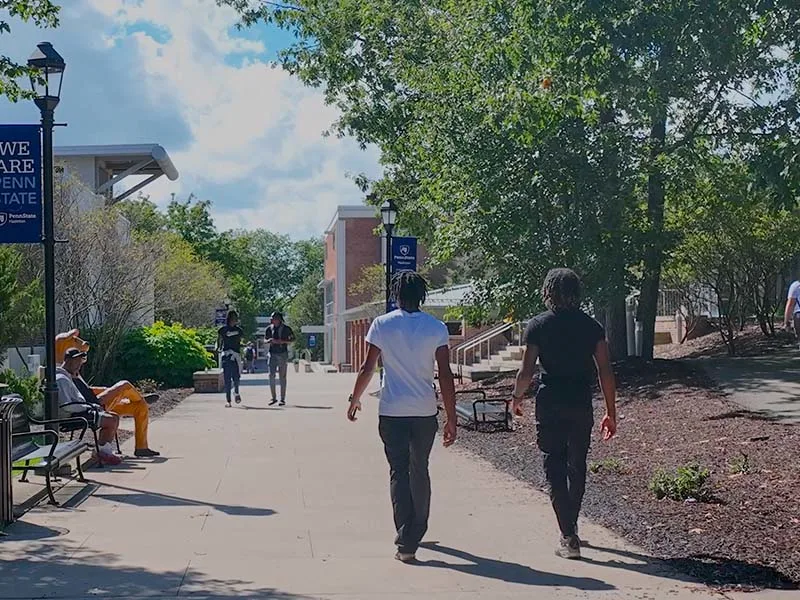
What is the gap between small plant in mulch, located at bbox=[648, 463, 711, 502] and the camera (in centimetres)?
880

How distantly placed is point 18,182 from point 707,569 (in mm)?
7157

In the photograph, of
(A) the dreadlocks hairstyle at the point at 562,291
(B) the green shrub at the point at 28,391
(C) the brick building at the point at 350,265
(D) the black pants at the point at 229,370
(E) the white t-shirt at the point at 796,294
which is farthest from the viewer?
(C) the brick building at the point at 350,265

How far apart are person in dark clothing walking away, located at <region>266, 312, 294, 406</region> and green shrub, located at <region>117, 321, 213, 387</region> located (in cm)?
615

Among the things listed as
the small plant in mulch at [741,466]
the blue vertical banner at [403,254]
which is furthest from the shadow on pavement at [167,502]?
the blue vertical banner at [403,254]

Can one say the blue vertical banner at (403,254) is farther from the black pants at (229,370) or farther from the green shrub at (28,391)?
the green shrub at (28,391)

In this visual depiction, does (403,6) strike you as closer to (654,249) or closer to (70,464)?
(654,249)

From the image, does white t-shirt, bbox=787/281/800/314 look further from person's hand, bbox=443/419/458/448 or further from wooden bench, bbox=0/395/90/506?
person's hand, bbox=443/419/458/448

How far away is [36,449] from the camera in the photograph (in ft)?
33.2

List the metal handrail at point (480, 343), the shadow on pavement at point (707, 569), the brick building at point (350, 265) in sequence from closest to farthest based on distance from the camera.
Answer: the shadow on pavement at point (707, 569)
the metal handrail at point (480, 343)
the brick building at point (350, 265)

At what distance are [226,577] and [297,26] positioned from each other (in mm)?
20822

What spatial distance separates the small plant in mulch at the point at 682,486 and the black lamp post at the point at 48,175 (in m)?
5.88

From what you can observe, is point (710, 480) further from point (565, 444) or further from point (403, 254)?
point (403, 254)

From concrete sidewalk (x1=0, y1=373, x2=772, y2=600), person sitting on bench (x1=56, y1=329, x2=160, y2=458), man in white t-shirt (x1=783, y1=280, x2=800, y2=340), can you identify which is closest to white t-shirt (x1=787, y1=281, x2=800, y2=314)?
man in white t-shirt (x1=783, y1=280, x2=800, y2=340)

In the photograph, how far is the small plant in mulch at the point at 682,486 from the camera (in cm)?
880
